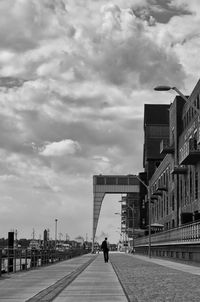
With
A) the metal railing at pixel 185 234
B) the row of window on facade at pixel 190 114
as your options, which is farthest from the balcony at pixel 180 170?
the metal railing at pixel 185 234

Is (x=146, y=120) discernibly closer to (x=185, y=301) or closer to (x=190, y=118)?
(x=190, y=118)

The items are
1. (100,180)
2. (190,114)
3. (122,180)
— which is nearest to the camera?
(190,114)

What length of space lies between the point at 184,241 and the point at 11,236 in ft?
55.4

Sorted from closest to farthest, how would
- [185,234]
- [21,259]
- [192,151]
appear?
[21,259]
[185,234]
[192,151]

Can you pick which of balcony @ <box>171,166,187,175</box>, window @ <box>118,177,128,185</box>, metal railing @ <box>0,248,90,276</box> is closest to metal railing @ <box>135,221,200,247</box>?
balcony @ <box>171,166,187,175</box>

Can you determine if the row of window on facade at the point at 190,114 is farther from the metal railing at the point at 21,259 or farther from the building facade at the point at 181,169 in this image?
the metal railing at the point at 21,259

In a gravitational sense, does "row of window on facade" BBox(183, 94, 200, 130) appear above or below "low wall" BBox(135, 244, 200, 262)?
above

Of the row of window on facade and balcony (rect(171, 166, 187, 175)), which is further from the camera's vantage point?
balcony (rect(171, 166, 187, 175))

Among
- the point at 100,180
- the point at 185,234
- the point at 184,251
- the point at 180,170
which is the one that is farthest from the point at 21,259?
the point at 100,180

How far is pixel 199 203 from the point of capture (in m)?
60.6

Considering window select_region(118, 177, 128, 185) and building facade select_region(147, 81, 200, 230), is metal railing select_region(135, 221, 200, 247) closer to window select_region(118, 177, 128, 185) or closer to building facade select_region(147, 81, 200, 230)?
→ building facade select_region(147, 81, 200, 230)

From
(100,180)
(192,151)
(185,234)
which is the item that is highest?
(100,180)

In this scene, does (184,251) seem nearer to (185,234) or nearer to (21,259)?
(185,234)

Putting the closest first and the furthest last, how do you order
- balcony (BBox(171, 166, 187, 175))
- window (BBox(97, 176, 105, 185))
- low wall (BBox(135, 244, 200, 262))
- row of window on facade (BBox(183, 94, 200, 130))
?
1. low wall (BBox(135, 244, 200, 262))
2. row of window on facade (BBox(183, 94, 200, 130))
3. balcony (BBox(171, 166, 187, 175))
4. window (BBox(97, 176, 105, 185))
